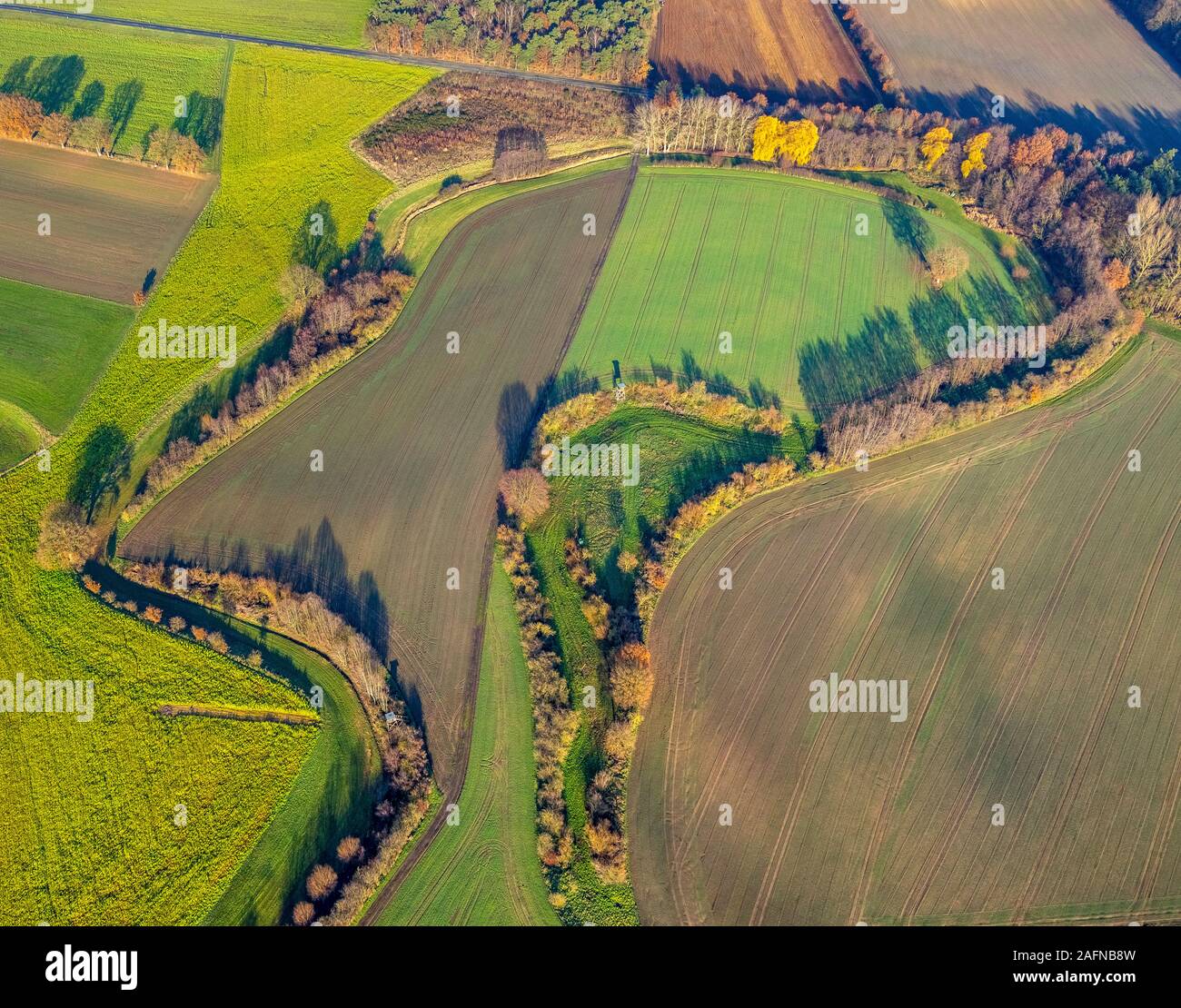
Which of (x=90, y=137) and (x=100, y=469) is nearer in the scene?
(x=100, y=469)

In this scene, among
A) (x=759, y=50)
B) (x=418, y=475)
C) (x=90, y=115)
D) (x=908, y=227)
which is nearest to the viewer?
(x=418, y=475)

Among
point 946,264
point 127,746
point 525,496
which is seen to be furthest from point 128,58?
point 946,264

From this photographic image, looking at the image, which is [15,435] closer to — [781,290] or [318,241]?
[318,241]

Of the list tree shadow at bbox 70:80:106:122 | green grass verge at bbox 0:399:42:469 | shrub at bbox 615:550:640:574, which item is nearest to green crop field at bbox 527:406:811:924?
shrub at bbox 615:550:640:574

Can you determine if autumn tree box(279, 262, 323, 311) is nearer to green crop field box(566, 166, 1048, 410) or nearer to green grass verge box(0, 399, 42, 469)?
green grass verge box(0, 399, 42, 469)

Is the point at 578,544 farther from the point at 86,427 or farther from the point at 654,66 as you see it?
the point at 654,66
